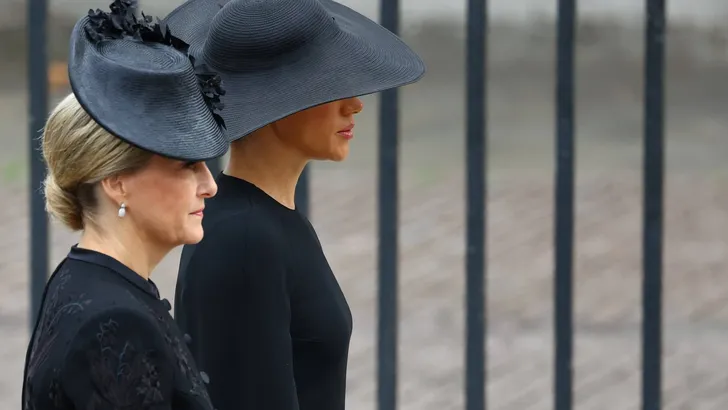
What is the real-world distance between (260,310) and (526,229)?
18.5ft

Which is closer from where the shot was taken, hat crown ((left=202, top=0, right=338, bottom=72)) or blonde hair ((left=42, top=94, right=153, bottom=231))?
blonde hair ((left=42, top=94, right=153, bottom=231))

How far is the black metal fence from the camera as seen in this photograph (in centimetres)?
295

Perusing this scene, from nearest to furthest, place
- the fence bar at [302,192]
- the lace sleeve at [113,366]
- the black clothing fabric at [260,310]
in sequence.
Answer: the lace sleeve at [113,366] < the black clothing fabric at [260,310] < the fence bar at [302,192]

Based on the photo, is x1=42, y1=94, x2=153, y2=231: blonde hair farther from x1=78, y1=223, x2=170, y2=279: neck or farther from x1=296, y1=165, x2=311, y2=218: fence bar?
x1=296, y1=165, x2=311, y2=218: fence bar

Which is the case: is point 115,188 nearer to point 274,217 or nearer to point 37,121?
point 274,217

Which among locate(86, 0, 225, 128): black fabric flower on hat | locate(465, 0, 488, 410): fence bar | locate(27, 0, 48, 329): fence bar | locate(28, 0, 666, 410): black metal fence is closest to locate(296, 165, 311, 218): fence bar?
locate(28, 0, 666, 410): black metal fence

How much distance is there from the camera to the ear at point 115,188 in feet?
5.28

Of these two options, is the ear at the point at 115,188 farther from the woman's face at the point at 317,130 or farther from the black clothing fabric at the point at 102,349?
the woman's face at the point at 317,130

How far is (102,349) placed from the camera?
1523mm

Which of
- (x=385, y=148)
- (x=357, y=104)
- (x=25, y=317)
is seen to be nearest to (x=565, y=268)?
(x=385, y=148)

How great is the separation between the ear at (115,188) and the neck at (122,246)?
0.15ft

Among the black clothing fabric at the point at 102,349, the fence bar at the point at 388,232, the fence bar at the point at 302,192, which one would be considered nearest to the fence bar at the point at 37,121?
the fence bar at the point at 302,192

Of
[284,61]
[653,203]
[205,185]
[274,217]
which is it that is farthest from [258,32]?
[653,203]

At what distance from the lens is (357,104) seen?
6.84ft
